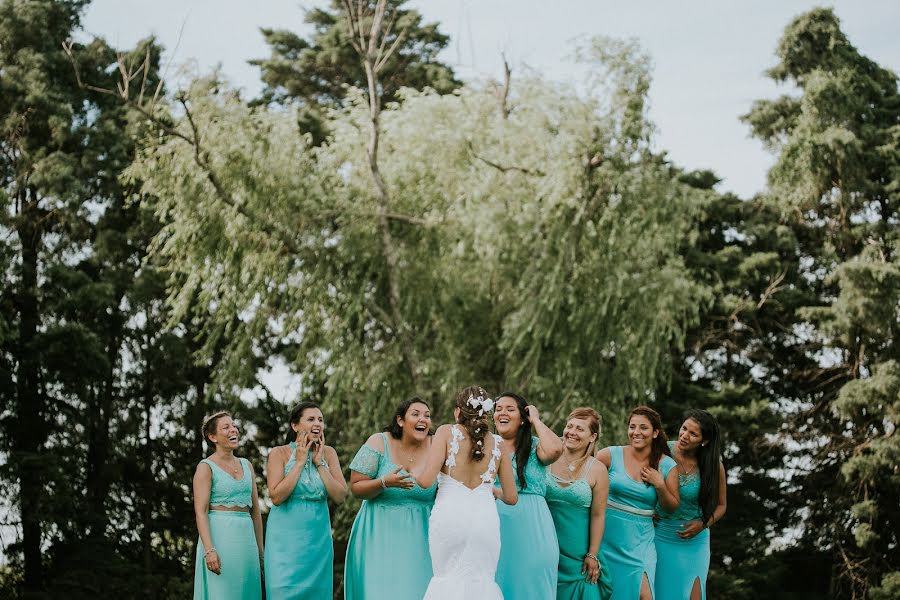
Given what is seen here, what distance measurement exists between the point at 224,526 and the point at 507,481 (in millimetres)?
1767

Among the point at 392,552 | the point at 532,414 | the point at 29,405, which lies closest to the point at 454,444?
the point at 532,414

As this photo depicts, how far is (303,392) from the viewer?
50.2ft

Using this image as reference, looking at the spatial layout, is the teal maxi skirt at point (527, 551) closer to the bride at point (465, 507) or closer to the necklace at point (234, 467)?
the bride at point (465, 507)

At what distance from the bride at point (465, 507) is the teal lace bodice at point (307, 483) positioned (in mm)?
999

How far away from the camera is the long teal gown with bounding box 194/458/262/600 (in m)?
6.43

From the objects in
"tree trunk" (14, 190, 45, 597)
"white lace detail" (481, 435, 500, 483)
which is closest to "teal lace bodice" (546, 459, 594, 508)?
"white lace detail" (481, 435, 500, 483)

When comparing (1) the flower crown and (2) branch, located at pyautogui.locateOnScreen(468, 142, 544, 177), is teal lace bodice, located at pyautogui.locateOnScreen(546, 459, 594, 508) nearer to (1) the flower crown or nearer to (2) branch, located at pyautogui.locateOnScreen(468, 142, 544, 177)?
(1) the flower crown

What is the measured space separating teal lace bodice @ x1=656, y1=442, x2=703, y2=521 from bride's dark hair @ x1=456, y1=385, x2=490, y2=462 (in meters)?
1.57

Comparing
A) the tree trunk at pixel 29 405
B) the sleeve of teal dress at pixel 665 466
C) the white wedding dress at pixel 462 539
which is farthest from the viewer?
the tree trunk at pixel 29 405

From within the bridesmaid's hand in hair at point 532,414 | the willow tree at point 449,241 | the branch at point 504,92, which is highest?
the branch at point 504,92

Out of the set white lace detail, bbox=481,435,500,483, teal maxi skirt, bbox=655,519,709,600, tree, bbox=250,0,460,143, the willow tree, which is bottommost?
teal maxi skirt, bbox=655,519,709,600

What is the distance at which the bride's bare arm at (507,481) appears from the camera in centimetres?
571

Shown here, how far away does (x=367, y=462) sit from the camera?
6.05 metres

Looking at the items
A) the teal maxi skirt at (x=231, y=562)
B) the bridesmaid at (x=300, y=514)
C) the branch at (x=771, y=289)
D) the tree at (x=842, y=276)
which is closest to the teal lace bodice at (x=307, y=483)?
the bridesmaid at (x=300, y=514)
